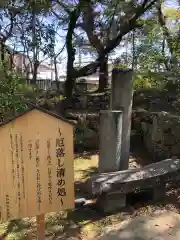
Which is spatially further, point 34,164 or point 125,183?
point 125,183

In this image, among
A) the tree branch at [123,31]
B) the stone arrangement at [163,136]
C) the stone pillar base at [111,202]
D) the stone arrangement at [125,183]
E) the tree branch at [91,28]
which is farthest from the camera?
the tree branch at [91,28]

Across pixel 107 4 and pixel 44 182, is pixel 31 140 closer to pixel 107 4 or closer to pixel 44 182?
pixel 44 182

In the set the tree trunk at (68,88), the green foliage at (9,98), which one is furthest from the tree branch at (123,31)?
the green foliage at (9,98)

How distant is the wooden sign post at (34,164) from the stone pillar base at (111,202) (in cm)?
127

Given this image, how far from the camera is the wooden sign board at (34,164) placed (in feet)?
7.47

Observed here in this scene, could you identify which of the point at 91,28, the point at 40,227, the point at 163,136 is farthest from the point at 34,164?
the point at 91,28

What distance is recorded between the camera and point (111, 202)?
366 centimetres

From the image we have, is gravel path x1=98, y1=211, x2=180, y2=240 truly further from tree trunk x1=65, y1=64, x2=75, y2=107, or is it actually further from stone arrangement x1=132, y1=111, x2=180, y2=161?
tree trunk x1=65, y1=64, x2=75, y2=107

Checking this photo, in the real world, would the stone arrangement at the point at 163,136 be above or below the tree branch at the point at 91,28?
below

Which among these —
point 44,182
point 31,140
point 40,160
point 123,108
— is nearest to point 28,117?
point 31,140

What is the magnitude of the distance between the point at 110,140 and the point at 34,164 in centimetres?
177

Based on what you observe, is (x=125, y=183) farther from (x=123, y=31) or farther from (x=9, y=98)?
(x=123, y=31)

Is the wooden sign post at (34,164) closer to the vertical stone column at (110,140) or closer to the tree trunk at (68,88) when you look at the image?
the vertical stone column at (110,140)

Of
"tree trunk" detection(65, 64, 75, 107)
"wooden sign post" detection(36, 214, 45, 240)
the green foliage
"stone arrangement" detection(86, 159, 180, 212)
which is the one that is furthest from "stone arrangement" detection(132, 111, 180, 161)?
"wooden sign post" detection(36, 214, 45, 240)
